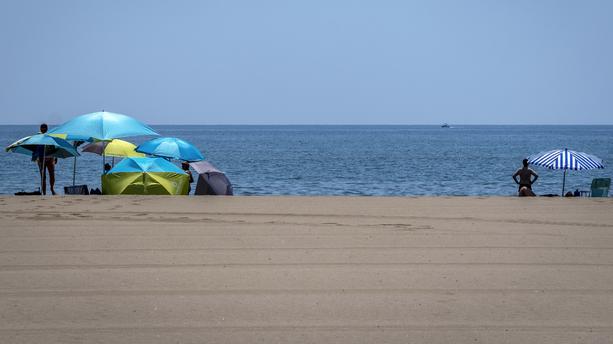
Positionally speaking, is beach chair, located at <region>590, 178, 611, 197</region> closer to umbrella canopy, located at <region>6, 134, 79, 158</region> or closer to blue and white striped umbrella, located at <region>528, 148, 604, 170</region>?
blue and white striped umbrella, located at <region>528, 148, 604, 170</region>

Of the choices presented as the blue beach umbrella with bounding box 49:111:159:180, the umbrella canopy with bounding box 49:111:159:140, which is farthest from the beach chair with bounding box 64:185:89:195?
the umbrella canopy with bounding box 49:111:159:140

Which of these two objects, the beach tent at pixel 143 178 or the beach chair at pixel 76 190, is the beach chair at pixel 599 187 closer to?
the beach tent at pixel 143 178

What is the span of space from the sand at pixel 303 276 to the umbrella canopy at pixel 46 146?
3.79 metres

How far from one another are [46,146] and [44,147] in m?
0.07

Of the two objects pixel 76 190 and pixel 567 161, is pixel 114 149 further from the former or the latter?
pixel 567 161

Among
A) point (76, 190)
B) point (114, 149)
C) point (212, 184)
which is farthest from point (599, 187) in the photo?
point (76, 190)

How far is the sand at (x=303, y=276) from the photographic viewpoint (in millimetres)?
6242

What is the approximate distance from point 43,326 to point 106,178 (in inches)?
437

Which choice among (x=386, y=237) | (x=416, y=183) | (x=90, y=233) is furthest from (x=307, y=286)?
(x=416, y=183)

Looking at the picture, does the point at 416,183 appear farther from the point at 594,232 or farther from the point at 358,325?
the point at 358,325

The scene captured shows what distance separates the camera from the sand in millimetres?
6242

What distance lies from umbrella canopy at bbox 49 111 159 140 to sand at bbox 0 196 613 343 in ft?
13.1

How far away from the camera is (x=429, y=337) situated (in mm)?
6039

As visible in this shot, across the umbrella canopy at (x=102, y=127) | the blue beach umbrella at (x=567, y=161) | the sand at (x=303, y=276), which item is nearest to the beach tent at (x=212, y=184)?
the umbrella canopy at (x=102, y=127)
